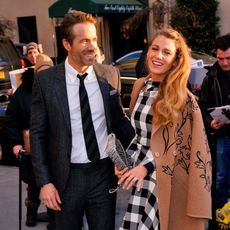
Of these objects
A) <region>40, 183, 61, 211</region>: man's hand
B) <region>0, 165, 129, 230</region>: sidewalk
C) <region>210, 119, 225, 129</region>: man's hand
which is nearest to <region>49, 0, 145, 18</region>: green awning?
<region>0, 165, 129, 230</region>: sidewalk

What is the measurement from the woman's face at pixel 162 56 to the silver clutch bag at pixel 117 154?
46 centimetres

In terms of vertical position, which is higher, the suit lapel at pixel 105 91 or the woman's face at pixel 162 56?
the woman's face at pixel 162 56

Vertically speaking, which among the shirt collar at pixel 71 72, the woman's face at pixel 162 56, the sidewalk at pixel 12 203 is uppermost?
the woman's face at pixel 162 56

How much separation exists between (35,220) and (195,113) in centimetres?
280

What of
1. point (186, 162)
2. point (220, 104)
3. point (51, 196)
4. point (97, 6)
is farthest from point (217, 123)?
point (97, 6)

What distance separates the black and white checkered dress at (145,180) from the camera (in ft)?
9.54

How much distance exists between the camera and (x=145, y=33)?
17.9 metres

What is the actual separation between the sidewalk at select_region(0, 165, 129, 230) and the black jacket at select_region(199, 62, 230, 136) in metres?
1.31

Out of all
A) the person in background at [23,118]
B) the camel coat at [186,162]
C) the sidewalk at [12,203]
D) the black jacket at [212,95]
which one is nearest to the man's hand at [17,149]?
the person in background at [23,118]

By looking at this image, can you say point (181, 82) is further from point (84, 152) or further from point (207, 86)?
point (207, 86)

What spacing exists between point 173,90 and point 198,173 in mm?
483

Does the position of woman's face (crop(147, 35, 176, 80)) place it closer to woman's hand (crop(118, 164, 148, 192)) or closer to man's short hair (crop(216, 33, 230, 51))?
woman's hand (crop(118, 164, 148, 192))

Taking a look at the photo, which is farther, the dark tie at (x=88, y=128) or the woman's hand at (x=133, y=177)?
the dark tie at (x=88, y=128)

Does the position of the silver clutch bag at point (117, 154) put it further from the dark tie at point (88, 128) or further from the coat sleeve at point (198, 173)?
the coat sleeve at point (198, 173)
